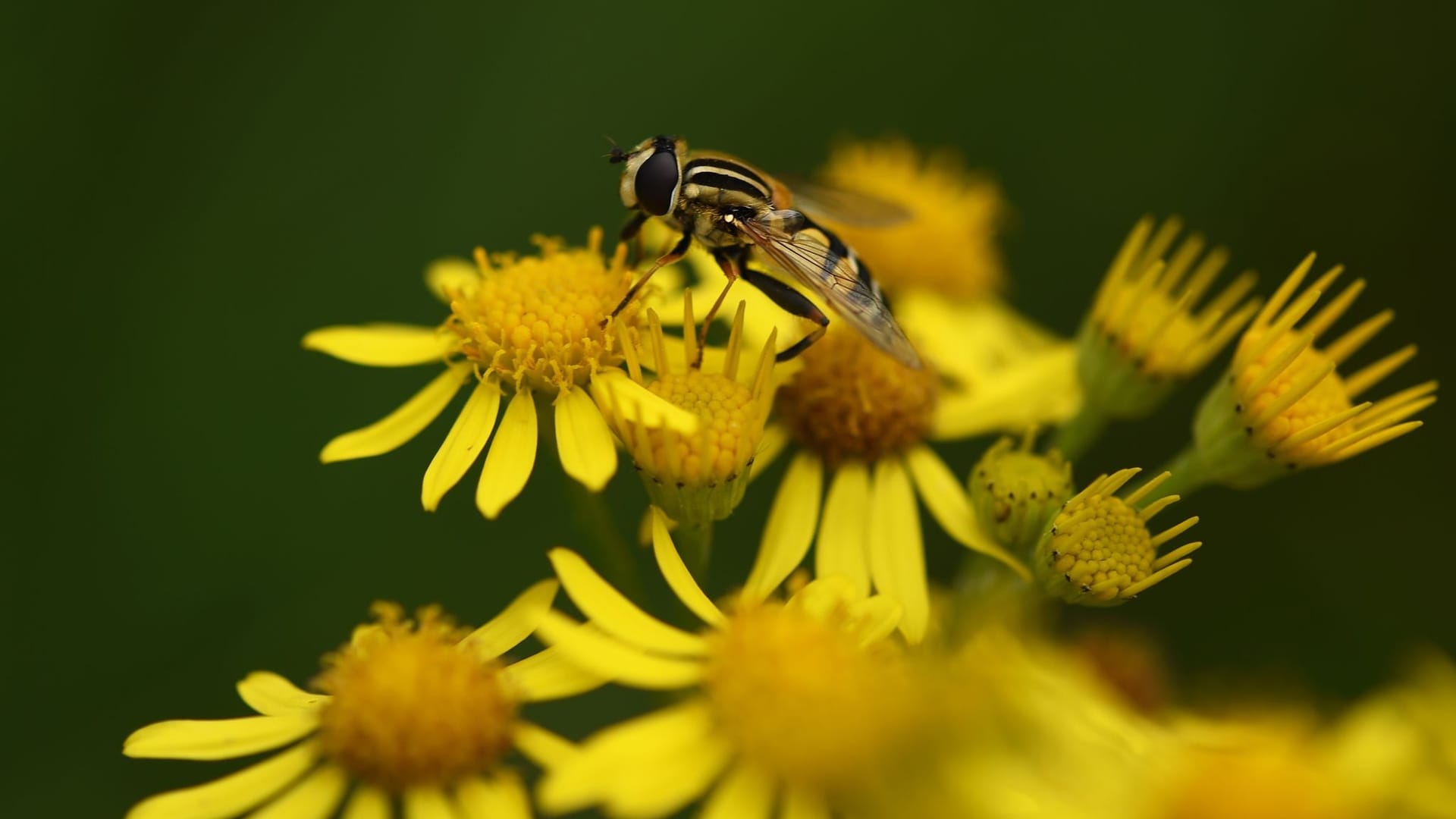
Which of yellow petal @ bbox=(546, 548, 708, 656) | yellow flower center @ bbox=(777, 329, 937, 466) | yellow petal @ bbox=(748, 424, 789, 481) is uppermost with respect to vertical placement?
yellow flower center @ bbox=(777, 329, 937, 466)

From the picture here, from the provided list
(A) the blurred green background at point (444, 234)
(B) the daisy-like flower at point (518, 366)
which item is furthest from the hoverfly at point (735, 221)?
(A) the blurred green background at point (444, 234)

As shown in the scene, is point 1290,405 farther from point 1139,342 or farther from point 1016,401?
point 1016,401

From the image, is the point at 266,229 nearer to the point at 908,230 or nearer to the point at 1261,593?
the point at 908,230

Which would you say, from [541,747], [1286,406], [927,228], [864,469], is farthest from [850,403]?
[927,228]

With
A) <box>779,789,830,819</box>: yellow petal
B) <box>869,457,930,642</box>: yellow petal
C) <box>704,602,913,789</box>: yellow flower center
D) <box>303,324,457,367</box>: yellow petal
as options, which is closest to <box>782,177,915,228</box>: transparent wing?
<box>869,457,930,642</box>: yellow petal

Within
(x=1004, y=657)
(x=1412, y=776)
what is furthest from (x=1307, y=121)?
(x=1004, y=657)

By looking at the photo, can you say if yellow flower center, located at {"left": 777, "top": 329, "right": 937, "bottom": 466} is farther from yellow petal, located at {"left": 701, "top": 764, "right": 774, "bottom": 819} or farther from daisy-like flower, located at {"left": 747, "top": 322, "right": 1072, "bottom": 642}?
yellow petal, located at {"left": 701, "top": 764, "right": 774, "bottom": 819}

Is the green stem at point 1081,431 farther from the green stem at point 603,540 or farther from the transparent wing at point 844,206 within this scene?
the green stem at point 603,540
